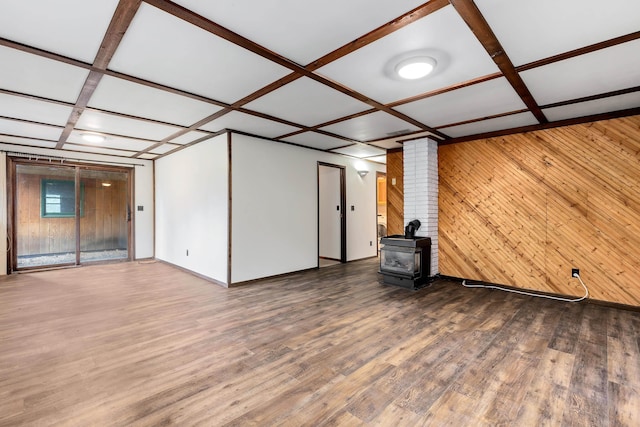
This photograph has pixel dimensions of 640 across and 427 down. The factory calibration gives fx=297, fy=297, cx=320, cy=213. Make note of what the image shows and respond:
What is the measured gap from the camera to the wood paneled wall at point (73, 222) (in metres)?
6.25

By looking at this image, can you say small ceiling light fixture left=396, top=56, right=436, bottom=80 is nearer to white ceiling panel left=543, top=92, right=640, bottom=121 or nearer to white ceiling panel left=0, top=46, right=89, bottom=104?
white ceiling panel left=543, top=92, right=640, bottom=121

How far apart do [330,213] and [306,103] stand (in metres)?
3.73

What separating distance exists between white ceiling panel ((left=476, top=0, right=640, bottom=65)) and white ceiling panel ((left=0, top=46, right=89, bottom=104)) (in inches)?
135

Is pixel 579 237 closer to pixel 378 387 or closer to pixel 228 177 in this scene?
pixel 378 387

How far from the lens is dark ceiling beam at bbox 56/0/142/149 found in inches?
74.4

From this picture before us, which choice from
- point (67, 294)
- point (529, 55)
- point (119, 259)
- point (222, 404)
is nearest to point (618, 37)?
point (529, 55)

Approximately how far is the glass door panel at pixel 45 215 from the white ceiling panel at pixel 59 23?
5.46 meters

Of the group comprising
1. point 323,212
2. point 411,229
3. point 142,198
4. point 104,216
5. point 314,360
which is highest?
point 142,198

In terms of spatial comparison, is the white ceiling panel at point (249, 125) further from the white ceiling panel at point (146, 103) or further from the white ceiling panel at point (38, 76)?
the white ceiling panel at point (38, 76)

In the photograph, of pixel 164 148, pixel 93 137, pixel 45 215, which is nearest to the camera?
pixel 93 137

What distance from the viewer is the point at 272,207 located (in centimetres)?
528

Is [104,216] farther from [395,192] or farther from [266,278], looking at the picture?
[395,192]

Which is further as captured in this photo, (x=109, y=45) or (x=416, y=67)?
(x=416, y=67)

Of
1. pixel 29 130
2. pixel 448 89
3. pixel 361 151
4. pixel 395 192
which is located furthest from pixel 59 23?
pixel 395 192
